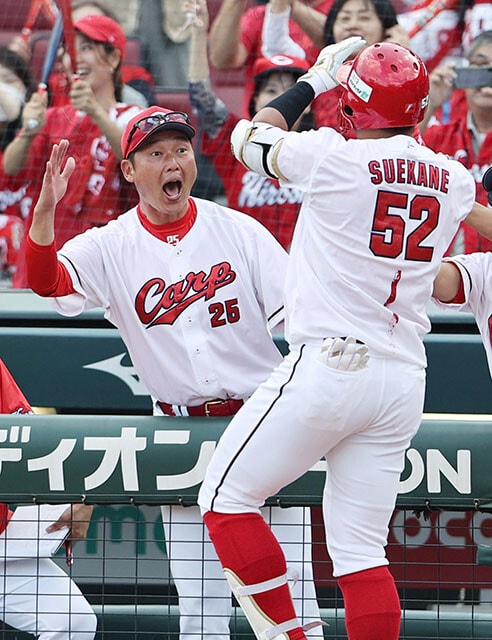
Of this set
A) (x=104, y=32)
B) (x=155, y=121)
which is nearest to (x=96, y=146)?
(x=104, y=32)

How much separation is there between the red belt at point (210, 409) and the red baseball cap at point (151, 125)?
0.78m

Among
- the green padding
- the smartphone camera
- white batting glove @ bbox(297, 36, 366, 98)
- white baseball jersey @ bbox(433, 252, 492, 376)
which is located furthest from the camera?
the smartphone camera

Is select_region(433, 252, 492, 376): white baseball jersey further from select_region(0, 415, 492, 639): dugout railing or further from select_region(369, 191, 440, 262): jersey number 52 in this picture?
select_region(369, 191, 440, 262): jersey number 52

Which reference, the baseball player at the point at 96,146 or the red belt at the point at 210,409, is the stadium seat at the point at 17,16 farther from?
the red belt at the point at 210,409

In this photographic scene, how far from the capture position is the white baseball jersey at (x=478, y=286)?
10.00ft

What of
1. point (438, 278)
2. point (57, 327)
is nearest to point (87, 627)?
point (57, 327)

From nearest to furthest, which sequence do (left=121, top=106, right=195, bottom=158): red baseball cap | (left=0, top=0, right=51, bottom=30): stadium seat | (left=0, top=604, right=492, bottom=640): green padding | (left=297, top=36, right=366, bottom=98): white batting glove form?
1. (left=297, top=36, right=366, bottom=98): white batting glove
2. (left=121, top=106, right=195, bottom=158): red baseball cap
3. (left=0, top=604, right=492, bottom=640): green padding
4. (left=0, top=0, right=51, bottom=30): stadium seat

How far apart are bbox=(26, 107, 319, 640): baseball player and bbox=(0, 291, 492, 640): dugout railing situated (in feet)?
0.47

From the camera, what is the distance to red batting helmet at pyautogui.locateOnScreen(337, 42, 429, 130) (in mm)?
2609

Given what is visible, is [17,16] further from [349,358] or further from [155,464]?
[349,358]

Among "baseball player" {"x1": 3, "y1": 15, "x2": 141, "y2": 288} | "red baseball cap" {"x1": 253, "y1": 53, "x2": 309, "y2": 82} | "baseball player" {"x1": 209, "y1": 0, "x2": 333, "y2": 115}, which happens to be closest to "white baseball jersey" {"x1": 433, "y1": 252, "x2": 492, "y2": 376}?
"red baseball cap" {"x1": 253, "y1": 53, "x2": 309, "y2": 82}

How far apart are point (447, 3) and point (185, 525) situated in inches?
149

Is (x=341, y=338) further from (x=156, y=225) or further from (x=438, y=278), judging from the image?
(x=156, y=225)

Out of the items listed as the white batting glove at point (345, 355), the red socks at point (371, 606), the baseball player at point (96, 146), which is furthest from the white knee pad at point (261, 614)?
the baseball player at point (96, 146)
